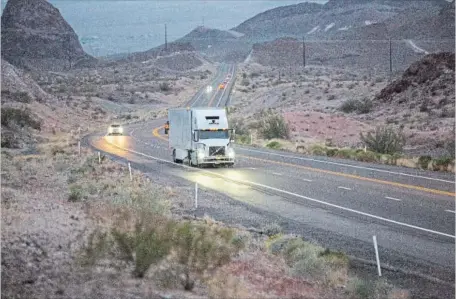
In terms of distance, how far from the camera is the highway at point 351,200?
16.7 meters

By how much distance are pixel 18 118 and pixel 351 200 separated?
147 ft

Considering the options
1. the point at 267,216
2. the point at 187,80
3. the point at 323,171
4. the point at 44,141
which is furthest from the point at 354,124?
the point at 187,80

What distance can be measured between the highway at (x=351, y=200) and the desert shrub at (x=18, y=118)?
18.5 metres

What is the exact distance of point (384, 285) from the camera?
499 inches

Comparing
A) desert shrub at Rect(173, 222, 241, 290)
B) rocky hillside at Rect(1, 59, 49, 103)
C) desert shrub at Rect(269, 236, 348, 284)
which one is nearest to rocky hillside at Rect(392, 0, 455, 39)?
rocky hillside at Rect(1, 59, 49, 103)

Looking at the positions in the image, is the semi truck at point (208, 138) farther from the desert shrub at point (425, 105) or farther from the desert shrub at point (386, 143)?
the desert shrub at point (425, 105)

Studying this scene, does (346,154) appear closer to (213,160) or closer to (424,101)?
(213,160)

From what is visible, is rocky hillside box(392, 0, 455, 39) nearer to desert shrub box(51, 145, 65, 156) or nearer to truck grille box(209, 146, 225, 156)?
desert shrub box(51, 145, 65, 156)

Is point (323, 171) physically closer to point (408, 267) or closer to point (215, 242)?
point (408, 267)

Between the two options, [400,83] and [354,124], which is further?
[400,83]

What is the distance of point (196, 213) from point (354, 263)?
23.2ft

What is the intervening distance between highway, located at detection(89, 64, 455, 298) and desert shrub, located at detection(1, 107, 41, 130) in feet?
60.7

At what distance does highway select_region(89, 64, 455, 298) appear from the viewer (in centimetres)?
1667

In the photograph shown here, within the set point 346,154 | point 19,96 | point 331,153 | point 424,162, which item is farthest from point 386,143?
point 19,96
